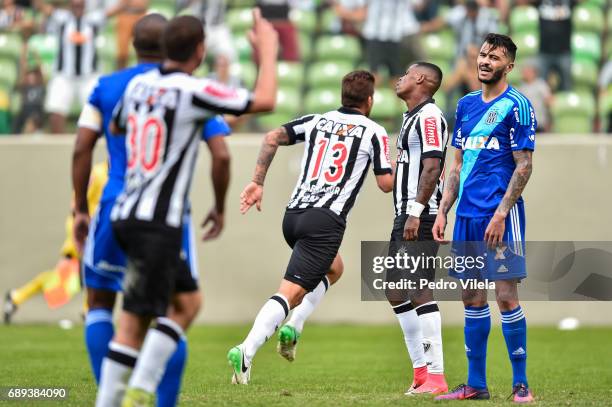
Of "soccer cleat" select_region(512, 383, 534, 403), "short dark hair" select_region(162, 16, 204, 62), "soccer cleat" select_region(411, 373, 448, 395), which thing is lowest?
"soccer cleat" select_region(411, 373, 448, 395)

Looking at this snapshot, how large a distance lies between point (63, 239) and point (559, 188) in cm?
639

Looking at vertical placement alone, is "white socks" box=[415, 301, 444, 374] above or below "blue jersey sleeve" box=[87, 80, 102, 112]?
below

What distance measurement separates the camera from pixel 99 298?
6.09 meters

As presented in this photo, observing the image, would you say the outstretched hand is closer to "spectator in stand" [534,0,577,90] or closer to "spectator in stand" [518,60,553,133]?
"spectator in stand" [518,60,553,133]

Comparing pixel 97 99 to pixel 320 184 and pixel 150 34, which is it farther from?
pixel 320 184

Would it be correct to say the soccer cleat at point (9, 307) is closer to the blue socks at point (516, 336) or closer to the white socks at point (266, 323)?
the white socks at point (266, 323)

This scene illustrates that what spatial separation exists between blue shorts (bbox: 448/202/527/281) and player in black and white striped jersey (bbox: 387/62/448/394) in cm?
52

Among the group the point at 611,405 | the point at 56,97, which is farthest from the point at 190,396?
the point at 56,97

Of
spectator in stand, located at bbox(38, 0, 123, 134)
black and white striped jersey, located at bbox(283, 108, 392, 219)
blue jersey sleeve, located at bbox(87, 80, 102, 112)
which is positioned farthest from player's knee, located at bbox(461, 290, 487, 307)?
spectator in stand, located at bbox(38, 0, 123, 134)

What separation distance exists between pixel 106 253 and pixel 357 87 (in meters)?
2.92

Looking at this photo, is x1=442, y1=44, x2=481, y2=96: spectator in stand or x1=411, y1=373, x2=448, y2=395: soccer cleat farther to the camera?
x1=442, y1=44, x2=481, y2=96: spectator in stand

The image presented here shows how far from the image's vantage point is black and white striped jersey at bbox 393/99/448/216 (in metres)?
8.02

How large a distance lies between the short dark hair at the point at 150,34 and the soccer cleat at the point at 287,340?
2.55 m

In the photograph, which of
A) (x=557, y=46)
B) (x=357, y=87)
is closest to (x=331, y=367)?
(x=357, y=87)
